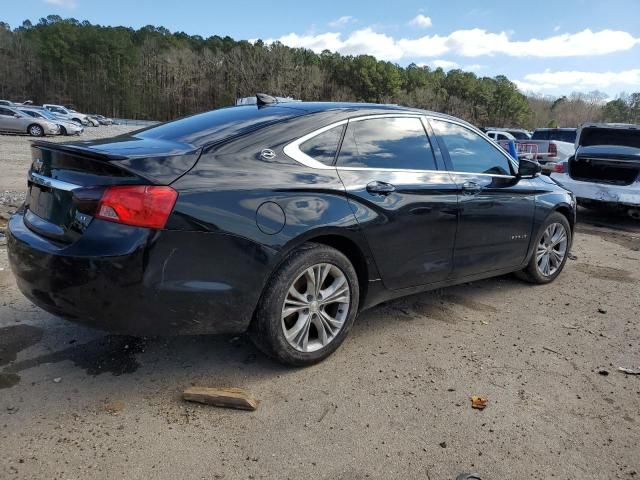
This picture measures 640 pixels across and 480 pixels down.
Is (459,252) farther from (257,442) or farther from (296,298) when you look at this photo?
Answer: (257,442)

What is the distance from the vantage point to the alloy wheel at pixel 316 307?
3039 millimetres

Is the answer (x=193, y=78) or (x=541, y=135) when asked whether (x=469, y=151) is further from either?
(x=193, y=78)

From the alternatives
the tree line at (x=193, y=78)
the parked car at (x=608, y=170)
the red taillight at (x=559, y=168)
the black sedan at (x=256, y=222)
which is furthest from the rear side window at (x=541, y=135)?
the tree line at (x=193, y=78)

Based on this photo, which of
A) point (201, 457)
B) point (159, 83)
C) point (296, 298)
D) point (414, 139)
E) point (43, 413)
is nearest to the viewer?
point (201, 457)

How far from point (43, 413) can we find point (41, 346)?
0.81 metres

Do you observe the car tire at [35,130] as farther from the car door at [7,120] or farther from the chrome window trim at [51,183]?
the chrome window trim at [51,183]

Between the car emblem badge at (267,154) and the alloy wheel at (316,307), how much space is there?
0.70 meters

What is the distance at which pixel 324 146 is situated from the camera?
3.22 meters

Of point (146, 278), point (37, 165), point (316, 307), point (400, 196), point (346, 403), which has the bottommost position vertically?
point (346, 403)

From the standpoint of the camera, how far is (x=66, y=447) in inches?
90.9

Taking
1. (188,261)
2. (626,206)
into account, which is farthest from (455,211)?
(626,206)

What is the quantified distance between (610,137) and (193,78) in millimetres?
81326

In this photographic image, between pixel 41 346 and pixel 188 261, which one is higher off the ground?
pixel 188 261

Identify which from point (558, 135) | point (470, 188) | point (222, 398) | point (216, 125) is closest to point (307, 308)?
point (222, 398)
